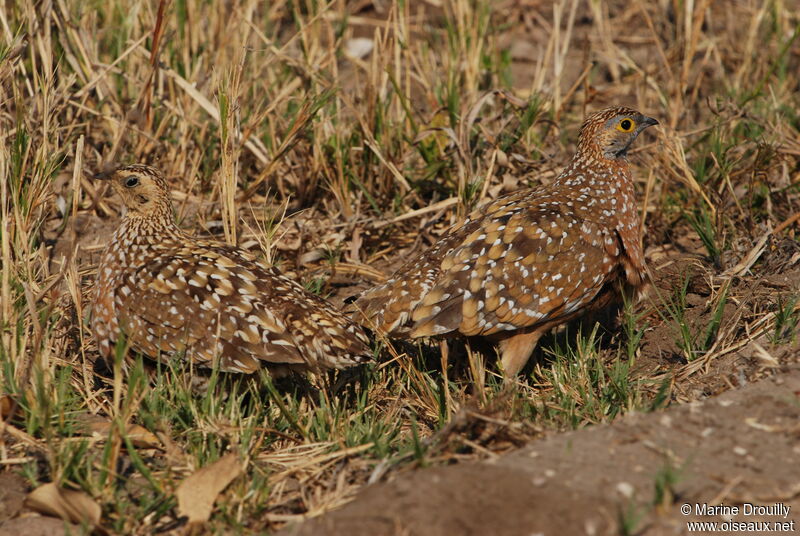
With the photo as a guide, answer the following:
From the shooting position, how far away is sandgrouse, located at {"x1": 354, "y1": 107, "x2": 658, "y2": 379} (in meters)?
5.53

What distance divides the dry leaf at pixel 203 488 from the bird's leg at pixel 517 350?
196cm

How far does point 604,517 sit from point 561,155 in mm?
4556

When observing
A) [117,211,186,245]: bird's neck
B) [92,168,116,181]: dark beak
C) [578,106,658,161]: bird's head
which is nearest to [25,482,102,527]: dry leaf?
[117,211,186,245]: bird's neck

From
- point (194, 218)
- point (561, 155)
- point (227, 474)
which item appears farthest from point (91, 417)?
point (561, 155)

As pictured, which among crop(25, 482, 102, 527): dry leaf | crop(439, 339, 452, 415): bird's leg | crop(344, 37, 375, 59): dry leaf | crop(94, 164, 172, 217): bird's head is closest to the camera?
crop(25, 482, 102, 527): dry leaf

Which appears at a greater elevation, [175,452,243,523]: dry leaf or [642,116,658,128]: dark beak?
[642,116,658,128]: dark beak

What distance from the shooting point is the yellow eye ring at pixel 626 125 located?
6242 millimetres

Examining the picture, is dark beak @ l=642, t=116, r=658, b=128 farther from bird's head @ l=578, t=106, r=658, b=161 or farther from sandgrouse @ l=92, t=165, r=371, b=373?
Answer: sandgrouse @ l=92, t=165, r=371, b=373

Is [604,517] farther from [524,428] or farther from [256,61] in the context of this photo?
[256,61]

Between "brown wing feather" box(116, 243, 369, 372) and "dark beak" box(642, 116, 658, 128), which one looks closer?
"brown wing feather" box(116, 243, 369, 372)

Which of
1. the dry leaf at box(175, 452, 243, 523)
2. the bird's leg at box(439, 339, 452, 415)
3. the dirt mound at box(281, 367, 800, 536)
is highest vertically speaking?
the dirt mound at box(281, 367, 800, 536)

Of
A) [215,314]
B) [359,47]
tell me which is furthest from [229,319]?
[359,47]

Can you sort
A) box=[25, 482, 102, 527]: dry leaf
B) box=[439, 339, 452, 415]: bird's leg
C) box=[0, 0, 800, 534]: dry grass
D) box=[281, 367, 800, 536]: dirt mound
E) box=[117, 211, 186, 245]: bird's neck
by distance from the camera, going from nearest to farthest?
box=[281, 367, 800, 536]: dirt mound → box=[25, 482, 102, 527]: dry leaf → box=[0, 0, 800, 534]: dry grass → box=[439, 339, 452, 415]: bird's leg → box=[117, 211, 186, 245]: bird's neck

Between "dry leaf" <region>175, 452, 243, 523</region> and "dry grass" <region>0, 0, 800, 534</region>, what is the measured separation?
74mm
